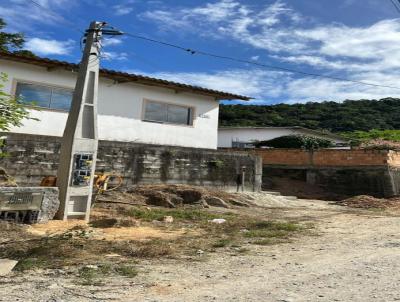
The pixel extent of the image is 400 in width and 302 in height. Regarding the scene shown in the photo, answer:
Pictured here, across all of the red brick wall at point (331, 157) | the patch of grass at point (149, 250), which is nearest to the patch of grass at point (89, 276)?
the patch of grass at point (149, 250)

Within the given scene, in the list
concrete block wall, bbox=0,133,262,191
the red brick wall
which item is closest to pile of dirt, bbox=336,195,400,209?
the red brick wall

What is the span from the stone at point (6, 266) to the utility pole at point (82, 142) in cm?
392

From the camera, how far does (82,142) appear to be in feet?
33.2

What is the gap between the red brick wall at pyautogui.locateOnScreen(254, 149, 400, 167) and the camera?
1917 centimetres

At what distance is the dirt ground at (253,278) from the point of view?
15.2ft

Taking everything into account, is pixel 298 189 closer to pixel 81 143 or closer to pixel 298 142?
pixel 298 142

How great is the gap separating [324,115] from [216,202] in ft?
131

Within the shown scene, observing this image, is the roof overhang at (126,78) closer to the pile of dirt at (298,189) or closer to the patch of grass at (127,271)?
the pile of dirt at (298,189)

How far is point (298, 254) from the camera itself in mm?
7090

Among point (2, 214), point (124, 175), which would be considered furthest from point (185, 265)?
point (124, 175)

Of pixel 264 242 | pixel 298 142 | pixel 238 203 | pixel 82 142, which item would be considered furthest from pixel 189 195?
pixel 298 142

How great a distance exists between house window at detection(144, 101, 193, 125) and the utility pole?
239 inches

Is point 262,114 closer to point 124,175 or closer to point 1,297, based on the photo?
point 124,175

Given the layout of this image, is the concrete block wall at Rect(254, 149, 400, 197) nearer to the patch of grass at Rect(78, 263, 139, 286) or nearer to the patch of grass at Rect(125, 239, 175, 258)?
the patch of grass at Rect(125, 239, 175, 258)
